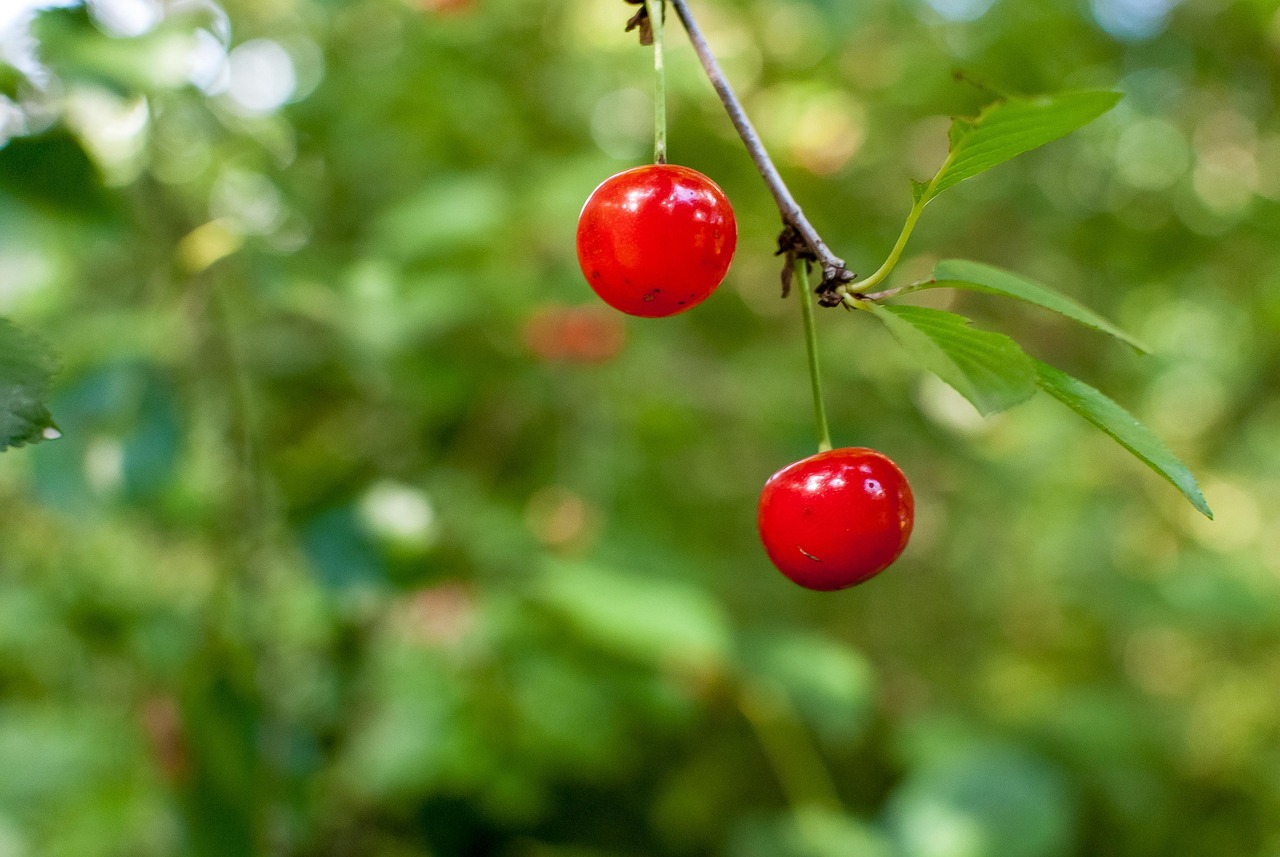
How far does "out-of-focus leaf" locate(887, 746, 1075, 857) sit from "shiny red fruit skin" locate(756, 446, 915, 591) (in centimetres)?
190

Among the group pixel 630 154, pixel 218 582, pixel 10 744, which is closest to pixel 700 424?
pixel 630 154

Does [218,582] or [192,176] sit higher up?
[192,176]

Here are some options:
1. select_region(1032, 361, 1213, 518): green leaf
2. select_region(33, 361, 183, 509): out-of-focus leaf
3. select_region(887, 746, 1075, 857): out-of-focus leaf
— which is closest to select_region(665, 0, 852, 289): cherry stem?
select_region(1032, 361, 1213, 518): green leaf

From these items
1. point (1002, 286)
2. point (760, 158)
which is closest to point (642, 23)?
point (760, 158)

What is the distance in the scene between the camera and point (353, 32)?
2.97 meters

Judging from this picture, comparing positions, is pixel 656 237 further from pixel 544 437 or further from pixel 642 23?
pixel 544 437

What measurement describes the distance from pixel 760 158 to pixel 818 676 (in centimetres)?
176

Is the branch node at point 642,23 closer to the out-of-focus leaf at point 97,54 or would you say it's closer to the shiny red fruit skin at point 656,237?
the shiny red fruit skin at point 656,237

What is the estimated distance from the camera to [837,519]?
697 mm

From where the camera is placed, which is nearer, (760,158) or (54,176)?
(760,158)

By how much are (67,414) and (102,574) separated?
4.22 ft

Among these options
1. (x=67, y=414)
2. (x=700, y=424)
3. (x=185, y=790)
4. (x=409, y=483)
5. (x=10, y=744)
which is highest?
(x=700, y=424)

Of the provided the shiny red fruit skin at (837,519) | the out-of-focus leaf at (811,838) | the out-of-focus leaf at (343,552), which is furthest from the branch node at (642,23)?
the out-of-focus leaf at (811,838)

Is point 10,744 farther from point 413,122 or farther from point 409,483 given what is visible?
point 413,122
